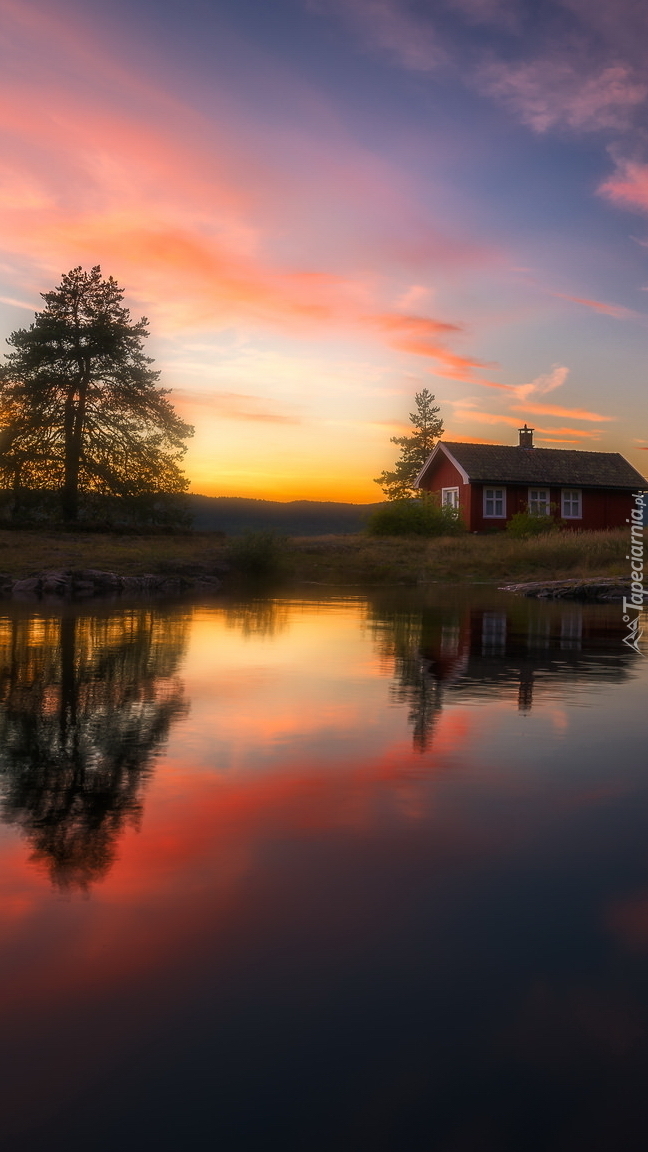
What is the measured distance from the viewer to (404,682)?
1154cm

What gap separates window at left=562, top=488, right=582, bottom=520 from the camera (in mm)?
57000

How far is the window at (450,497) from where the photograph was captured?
5700 cm

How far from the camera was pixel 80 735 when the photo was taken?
8.25 m

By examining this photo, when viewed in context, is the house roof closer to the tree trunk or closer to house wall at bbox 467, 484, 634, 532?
house wall at bbox 467, 484, 634, 532

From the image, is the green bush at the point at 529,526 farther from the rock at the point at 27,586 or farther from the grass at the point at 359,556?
the rock at the point at 27,586

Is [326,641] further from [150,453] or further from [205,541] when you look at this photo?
[150,453]

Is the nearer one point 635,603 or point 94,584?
point 635,603

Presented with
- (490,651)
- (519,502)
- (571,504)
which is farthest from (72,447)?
(490,651)

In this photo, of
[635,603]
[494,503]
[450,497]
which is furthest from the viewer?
[450,497]

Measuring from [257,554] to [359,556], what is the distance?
18.8 feet

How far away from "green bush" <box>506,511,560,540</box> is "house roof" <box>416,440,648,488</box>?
545 centimetres

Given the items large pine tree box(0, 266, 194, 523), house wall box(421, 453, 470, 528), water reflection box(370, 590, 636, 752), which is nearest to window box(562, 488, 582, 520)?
house wall box(421, 453, 470, 528)

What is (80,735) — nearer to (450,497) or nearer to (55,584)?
(55,584)

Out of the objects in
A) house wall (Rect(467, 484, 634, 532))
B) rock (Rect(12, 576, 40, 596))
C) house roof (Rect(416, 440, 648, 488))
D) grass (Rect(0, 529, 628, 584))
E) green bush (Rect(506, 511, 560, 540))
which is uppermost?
house roof (Rect(416, 440, 648, 488))
